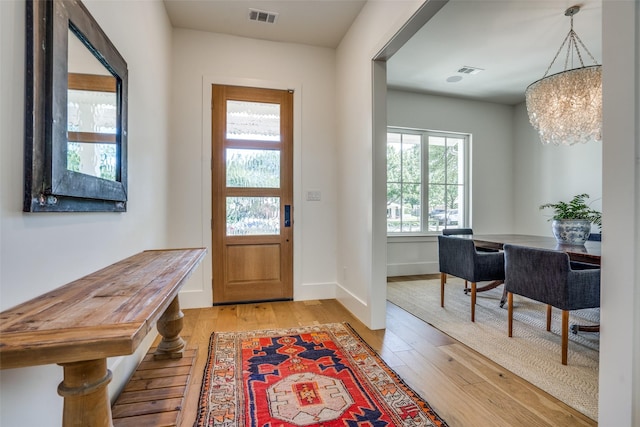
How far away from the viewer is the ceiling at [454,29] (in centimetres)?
278

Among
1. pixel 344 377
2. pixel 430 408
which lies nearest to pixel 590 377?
pixel 430 408

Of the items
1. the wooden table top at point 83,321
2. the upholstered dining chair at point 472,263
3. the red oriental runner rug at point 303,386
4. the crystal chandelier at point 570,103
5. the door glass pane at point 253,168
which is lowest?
the red oriental runner rug at point 303,386

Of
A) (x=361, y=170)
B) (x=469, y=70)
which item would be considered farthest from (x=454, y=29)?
(x=361, y=170)

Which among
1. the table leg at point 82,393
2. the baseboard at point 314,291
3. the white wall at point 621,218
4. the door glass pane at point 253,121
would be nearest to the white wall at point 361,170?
the baseboard at point 314,291

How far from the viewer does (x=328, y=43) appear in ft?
11.5

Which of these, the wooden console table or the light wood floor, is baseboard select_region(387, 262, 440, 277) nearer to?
the light wood floor

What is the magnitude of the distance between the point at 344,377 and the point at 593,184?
4.65 m

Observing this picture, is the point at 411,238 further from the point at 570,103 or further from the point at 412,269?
the point at 570,103

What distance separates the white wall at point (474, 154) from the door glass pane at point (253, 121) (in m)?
2.13

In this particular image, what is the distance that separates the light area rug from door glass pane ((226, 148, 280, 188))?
202 cm

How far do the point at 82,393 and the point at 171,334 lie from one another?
4.44ft

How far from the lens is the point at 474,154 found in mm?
5184

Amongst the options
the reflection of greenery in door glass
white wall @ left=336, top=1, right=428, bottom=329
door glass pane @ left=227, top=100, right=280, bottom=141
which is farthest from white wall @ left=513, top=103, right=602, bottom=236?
the reflection of greenery in door glass

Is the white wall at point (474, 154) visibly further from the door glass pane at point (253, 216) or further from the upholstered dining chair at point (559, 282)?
the upholstered dining chair at point (559, 282)
